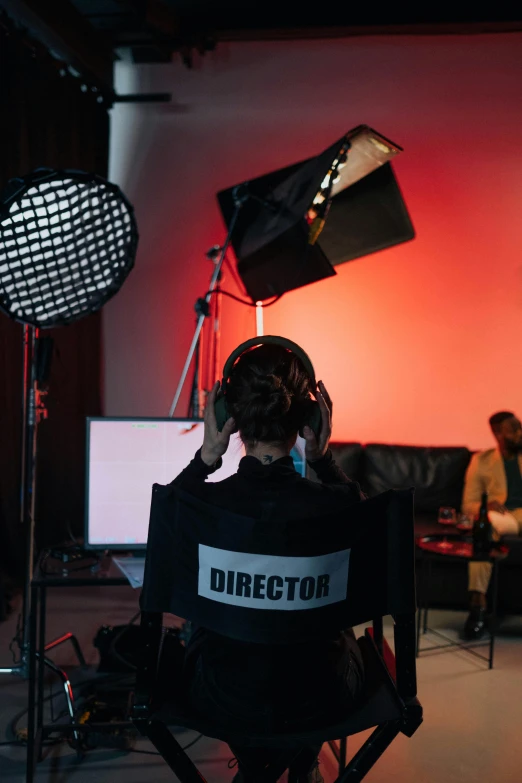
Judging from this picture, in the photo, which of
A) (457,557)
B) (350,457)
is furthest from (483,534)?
(350,457)

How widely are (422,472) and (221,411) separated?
2.94 metres

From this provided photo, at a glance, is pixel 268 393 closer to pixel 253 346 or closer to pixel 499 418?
pixel 253 346

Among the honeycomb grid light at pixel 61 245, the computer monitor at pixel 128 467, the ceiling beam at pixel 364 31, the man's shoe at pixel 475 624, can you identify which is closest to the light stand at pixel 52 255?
the honeycomb grid light at pixel 61 245

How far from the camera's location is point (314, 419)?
143 cm

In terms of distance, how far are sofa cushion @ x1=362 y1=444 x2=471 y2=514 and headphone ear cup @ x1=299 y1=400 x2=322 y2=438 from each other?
274cm

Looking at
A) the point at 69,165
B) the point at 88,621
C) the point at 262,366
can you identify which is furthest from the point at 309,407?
the point at 69,165

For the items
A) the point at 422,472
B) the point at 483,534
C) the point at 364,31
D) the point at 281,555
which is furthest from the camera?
the point at 364,31

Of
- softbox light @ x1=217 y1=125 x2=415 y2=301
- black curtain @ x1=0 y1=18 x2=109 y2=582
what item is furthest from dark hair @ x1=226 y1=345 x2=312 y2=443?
black curtain @ x1=0 y1=18 x2=109 y2=582

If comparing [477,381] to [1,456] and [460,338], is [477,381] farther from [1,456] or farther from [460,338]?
[1,456]

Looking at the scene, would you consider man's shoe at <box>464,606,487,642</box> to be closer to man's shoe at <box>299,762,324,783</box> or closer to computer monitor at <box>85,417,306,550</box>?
computer monitor at <box>85,417,306,550</box>

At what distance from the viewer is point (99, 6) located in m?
3.68

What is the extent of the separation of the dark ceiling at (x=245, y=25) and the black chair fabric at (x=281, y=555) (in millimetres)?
3406

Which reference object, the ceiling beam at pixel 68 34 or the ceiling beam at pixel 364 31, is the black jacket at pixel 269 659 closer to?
the ceiling beam at pixel 68 34

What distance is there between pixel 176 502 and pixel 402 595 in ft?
1.43
